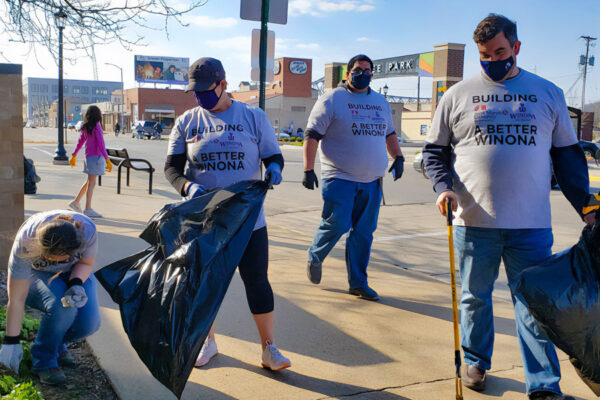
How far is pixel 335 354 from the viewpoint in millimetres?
3744

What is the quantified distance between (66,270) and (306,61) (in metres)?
61.6

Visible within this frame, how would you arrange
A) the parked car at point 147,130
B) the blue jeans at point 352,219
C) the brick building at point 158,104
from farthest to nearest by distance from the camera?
the brick building at point 158,104
the parked car at point 147,130
the blue jeans at point 352,219

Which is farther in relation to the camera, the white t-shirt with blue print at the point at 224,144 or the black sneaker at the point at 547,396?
the white t-shirt with blue print at the point at 224,144

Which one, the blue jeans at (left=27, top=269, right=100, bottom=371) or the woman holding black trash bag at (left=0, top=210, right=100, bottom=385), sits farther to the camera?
the blue jeans at (left=27, top=269, right=100, bottom=371)

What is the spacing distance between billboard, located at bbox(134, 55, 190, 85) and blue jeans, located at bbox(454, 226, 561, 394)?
3435 inches

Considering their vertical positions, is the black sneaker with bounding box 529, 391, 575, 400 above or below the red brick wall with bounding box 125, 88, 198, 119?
below

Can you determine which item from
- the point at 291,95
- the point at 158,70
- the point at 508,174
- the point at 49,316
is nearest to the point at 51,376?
the point at 49,316

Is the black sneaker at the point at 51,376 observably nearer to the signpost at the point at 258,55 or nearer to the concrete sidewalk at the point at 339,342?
the concrete sidewalk at the point at 339,342

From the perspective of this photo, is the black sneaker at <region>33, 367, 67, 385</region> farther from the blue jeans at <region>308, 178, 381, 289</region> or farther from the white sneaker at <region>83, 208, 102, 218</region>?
the white sneaker at <region>83, 208, 102, 218</region>

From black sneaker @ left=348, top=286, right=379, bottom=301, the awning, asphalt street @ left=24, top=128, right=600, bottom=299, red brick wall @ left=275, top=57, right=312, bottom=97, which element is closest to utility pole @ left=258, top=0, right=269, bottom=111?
asphalt street @ left=24, top=128, right=600, bottom=299

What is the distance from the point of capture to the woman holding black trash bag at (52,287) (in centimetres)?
305

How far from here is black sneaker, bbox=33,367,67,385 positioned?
315cm

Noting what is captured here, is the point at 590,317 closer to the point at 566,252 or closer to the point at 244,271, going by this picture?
the point at 566,252

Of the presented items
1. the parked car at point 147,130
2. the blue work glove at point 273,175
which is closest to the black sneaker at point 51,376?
the blue work glove at point 273,175
